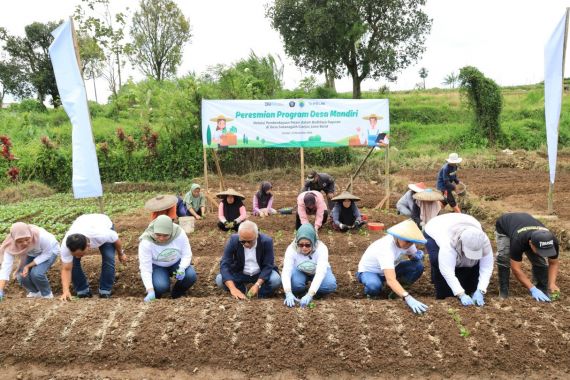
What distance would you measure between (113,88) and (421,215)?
85.5ft

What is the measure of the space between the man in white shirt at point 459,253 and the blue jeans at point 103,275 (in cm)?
329

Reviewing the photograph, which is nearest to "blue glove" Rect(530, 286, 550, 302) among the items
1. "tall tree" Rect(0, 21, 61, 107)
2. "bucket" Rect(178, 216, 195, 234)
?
"bucket" Rect(178, 216, 195, 234)

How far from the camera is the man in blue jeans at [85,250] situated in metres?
4.39

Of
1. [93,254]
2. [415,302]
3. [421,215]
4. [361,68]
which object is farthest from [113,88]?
[415,302]

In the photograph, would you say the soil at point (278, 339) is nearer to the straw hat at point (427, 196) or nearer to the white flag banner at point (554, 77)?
the straw hat at point (427, 196)

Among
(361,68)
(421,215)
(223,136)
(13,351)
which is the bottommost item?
(13,351)

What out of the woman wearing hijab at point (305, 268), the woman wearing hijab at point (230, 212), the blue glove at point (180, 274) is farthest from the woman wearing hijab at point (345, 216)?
the blue glove at point (180, 274)

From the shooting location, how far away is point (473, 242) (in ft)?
12.5

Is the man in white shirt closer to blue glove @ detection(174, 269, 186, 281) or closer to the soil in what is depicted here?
the soil

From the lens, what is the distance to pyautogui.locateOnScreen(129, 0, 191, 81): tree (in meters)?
26.1

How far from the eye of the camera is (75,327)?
3.80 m

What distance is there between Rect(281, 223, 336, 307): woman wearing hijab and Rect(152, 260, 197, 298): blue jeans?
1.07 m

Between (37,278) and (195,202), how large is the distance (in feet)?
13.6

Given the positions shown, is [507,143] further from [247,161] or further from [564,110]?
[247,161]
